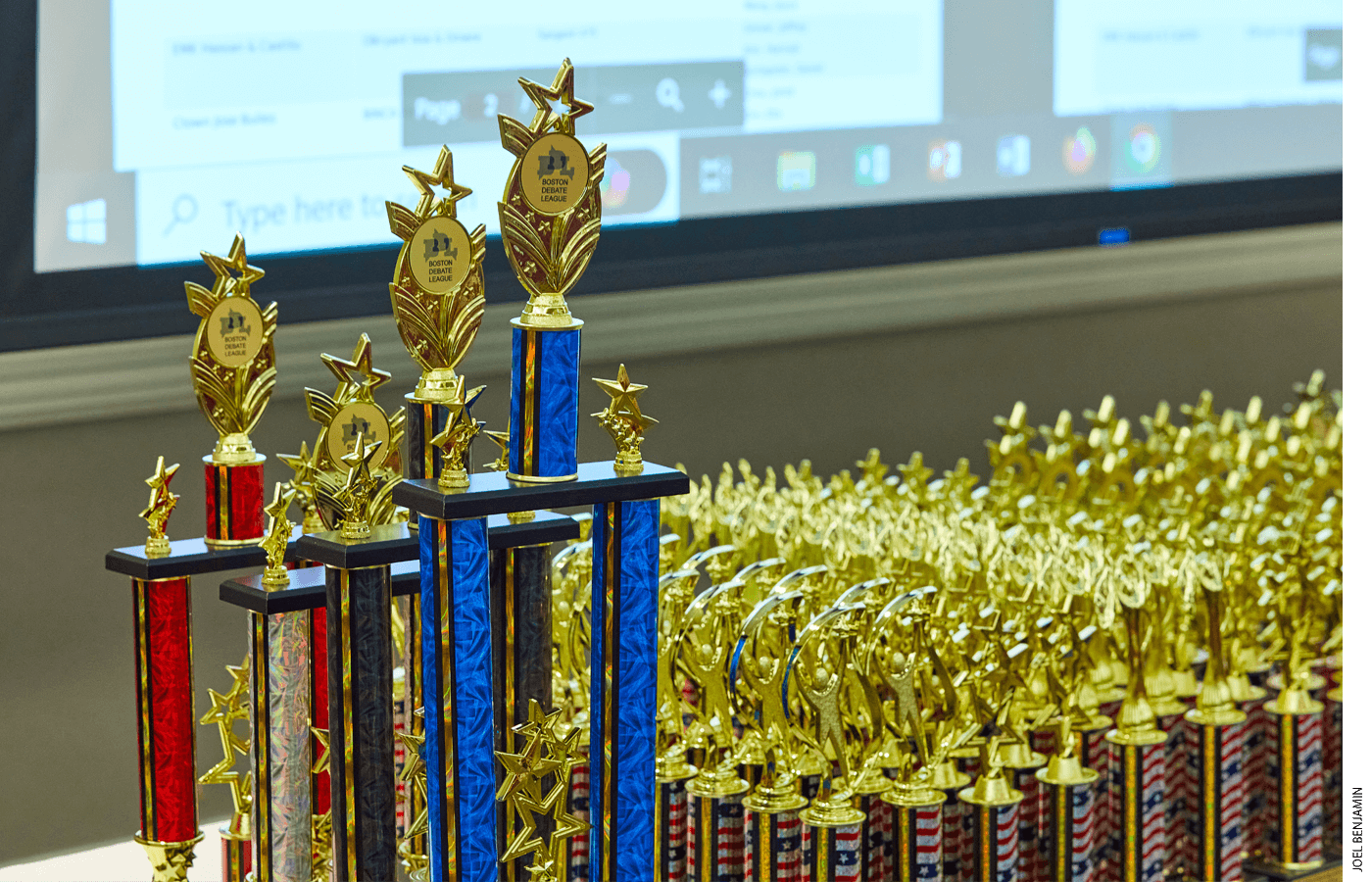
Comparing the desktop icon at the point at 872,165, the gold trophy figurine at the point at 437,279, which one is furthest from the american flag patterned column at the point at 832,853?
the desktop icon at the point at 872,165

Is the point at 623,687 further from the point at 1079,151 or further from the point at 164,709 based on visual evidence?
the point at 1079,151

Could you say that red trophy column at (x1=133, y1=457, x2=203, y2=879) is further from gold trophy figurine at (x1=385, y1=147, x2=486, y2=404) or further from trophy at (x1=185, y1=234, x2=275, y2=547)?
gold trophy figurine at (x1=385, y1=147, x2=486, y2=404)

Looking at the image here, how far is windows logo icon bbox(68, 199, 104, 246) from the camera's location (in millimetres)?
1685

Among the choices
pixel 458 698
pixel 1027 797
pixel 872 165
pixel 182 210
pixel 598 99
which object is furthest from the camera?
pixel 872 165

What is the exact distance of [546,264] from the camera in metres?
0.99

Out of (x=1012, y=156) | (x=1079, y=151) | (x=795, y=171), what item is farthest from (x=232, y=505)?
(x=1079, y=151)

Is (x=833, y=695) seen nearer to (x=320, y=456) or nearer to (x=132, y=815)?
(x=320, y=456)

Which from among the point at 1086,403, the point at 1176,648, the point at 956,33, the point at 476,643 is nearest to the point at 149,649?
the point at 476,643

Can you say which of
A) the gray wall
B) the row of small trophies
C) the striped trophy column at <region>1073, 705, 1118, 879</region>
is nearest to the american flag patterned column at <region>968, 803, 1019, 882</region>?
the row of small trophies

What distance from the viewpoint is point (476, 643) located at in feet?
3.16

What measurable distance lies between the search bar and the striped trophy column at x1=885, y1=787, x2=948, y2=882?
0.98m

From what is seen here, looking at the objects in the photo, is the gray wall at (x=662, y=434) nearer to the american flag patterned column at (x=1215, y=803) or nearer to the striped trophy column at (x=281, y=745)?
the striped trophy column at (x=281, y=745)

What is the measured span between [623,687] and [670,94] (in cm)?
120

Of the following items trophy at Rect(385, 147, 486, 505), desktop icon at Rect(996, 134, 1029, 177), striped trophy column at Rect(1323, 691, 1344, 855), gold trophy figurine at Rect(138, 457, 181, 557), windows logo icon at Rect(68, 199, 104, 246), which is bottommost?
striped trophy column at Rect(1323, 691, 1344, 855)
